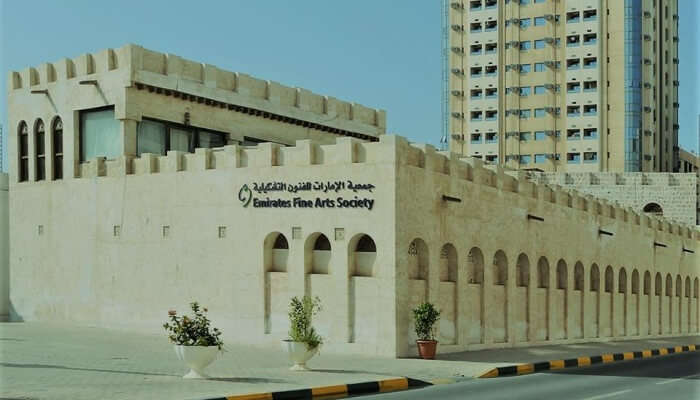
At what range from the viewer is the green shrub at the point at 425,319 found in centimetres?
2398

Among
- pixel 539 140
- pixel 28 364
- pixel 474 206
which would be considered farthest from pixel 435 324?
pixel 539 140

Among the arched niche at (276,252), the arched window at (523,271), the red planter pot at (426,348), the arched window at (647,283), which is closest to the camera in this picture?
the red planter pot at (426,348)

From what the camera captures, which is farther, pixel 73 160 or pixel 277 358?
pixel 73 160

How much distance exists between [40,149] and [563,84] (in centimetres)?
7195

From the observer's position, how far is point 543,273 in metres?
33.7

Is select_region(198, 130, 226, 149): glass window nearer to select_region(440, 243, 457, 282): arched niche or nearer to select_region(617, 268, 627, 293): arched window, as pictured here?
select_region(440, 243, 457, 282): arched niche

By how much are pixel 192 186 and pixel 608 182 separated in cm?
5109

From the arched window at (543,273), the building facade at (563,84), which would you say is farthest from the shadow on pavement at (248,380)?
the building facade at (563,84)

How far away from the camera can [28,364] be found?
19.3m

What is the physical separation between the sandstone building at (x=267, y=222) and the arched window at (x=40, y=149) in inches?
3.1

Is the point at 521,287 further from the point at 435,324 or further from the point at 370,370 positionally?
the point at 370,370

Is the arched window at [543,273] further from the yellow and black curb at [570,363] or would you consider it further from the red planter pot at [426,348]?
the red planter pot at [426,348]

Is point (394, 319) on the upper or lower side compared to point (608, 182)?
lower

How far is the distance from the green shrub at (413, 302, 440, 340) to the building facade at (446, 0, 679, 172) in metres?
73.3
